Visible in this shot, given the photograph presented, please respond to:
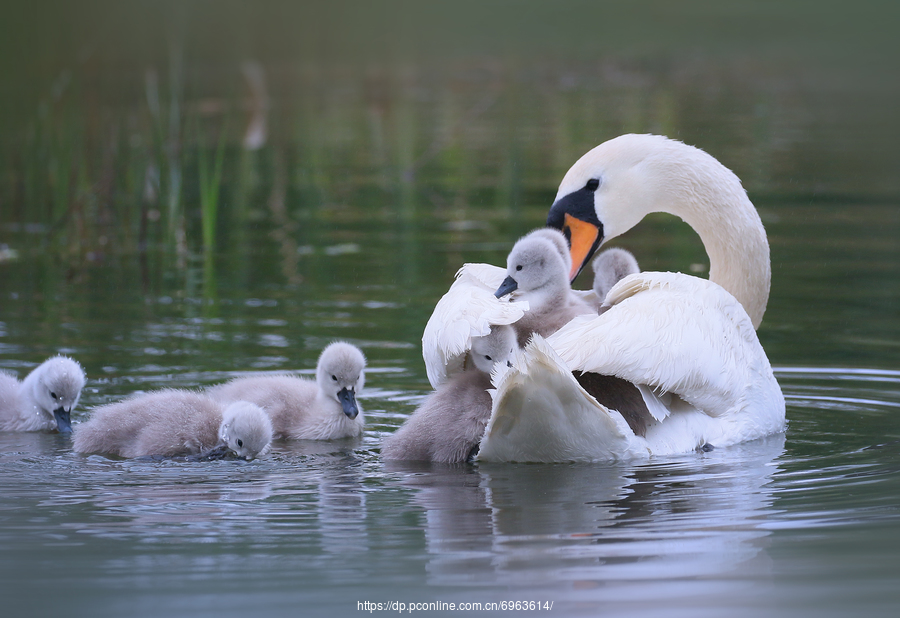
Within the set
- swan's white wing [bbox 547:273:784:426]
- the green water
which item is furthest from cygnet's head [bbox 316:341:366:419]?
swan's white wing [bbox 547:273:784:426]

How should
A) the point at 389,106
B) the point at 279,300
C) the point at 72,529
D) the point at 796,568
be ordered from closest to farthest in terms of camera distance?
the point at 796,568 → the point at 72,529 → the point at 279,300 → the point at 389,106

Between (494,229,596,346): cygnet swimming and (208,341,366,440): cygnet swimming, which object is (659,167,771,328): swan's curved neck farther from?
(208,341,366,440): cygnet swimming

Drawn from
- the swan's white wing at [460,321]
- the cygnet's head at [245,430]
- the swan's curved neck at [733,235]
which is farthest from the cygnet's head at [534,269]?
the swan's curved neck at [733,235]

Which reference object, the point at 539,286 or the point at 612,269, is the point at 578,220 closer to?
the point at 612,269

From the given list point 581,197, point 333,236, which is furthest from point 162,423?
point 333,236

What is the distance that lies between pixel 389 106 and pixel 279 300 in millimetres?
14410

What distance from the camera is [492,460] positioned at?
17.3ft

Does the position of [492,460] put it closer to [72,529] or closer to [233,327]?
[72,529]

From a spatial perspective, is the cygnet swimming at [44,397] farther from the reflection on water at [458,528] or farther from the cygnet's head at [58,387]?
the reflection on water at [458,528]

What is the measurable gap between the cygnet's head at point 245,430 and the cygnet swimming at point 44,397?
3.33ft

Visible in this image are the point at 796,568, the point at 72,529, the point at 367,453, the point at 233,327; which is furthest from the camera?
the point at 233,327

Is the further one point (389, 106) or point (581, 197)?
point (389, 106)

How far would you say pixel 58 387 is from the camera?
20.8 feet

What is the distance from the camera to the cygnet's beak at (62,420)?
21.0 feet
